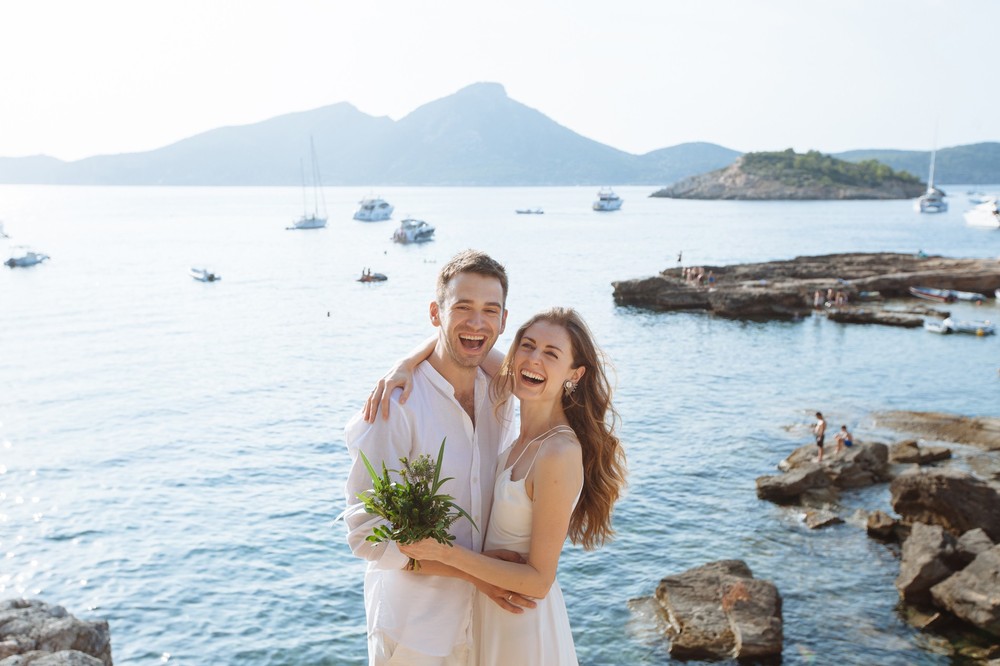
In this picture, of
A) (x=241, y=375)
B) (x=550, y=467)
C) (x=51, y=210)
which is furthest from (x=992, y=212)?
(x=51, y=210)

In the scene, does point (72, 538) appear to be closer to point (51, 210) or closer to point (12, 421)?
point (12, 421)

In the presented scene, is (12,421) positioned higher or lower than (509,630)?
lower

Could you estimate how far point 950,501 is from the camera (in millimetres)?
16219

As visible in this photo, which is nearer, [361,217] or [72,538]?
[72,538]

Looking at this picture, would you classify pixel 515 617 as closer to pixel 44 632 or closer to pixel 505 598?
pixel 505 598

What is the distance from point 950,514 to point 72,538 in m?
18.6

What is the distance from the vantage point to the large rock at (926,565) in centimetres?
1388

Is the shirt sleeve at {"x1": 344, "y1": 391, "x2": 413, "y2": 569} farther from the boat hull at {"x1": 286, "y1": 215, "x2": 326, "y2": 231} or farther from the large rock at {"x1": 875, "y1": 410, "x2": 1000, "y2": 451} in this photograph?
the boat hull at {"x1": 286, "y1": 215, "x2": 326, "y2": 231}

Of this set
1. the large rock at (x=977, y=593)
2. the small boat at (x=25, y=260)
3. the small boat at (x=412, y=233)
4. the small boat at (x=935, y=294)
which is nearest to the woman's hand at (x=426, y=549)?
the large rock at (x=977, y=593)

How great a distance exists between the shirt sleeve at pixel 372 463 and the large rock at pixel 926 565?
503 inches

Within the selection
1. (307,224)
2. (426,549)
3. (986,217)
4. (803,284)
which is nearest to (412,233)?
(307,224)

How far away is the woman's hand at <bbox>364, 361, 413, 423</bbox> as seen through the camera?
425 cm

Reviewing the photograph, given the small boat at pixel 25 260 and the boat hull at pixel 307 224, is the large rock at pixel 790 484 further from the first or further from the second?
the boat hull at pixel 307 224

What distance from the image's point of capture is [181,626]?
14352mm
